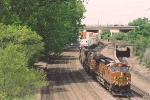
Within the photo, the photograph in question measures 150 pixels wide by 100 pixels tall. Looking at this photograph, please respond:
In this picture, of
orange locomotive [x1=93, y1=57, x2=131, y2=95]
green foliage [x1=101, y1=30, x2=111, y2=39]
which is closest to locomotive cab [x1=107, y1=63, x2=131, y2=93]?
orange locomotive [x1=93, y1=57, x2=131, y2=95]

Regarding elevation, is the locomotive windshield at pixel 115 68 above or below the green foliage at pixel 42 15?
below

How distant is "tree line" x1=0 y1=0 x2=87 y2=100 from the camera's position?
24.8 m

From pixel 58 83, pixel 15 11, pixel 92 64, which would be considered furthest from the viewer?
pixel 92 64

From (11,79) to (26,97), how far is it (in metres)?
→ 1.92

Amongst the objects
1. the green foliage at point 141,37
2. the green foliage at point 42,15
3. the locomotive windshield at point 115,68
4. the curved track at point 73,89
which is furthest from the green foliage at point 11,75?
the green foliage at point 141,37

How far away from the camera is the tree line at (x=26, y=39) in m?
24.8

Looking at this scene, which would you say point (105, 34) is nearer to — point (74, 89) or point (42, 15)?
point (42, 15)

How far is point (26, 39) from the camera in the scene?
33750 millimetres

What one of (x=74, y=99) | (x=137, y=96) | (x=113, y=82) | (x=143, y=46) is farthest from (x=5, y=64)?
(x=143, y=46)

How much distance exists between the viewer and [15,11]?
41.9 metres

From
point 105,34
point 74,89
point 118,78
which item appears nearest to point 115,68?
point 118,78

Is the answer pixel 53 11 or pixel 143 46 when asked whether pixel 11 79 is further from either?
pixel 143 46

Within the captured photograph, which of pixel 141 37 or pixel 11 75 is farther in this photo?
pixel 141 37

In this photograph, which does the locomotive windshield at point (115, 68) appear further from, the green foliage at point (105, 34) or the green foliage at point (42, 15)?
the green foliage at point (105, 34)
